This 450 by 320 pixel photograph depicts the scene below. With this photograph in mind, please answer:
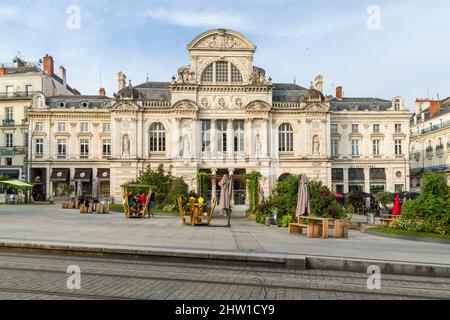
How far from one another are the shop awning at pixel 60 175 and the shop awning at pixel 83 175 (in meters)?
1.13

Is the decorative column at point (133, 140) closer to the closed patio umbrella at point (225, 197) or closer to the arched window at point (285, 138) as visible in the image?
the arched window at point (285, 138)

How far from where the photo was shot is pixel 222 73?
58.8 metres

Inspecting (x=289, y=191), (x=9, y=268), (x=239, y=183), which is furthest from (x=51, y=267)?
(x=239, y=183)

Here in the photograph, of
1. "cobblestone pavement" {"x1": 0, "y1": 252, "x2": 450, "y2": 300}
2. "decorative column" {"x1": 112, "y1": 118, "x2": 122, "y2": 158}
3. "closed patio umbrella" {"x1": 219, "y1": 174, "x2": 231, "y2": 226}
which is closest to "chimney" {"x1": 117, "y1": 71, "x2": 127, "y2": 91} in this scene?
"decorative column" {"x1": 112, "y1": 118, "x2": 122, "y2": 158}

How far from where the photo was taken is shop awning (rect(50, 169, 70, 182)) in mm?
59656

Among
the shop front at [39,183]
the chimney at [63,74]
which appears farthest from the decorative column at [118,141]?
the chimney at [63,74]

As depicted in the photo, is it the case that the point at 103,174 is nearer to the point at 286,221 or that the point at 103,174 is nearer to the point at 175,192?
the point at 175,192

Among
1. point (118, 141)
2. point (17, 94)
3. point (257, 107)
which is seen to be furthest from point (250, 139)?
point (17, 94)

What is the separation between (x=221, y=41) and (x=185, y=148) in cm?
1481

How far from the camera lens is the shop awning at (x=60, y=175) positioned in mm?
59656

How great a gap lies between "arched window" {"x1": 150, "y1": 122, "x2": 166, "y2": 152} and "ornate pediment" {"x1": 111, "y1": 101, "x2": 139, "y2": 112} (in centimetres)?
333
